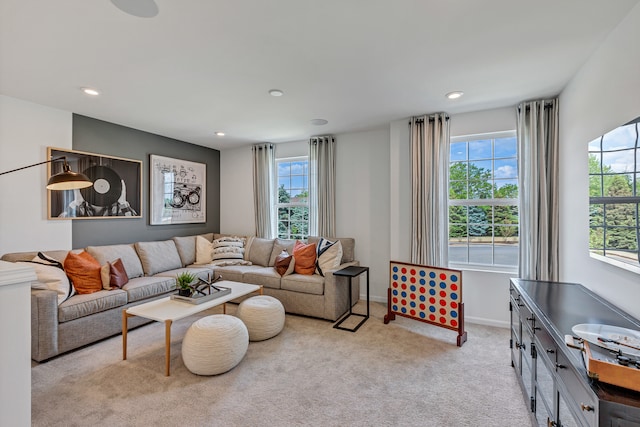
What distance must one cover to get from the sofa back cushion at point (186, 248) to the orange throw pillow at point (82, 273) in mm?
1380

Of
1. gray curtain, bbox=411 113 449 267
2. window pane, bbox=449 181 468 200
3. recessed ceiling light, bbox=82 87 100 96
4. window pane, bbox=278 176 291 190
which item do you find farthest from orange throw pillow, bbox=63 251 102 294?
window pane, bbox=449 181 468 200

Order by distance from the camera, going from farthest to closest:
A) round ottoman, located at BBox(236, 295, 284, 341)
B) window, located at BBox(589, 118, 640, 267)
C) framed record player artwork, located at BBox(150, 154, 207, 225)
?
framed record player artwork, located at BBox(150, 154, 207, 225)
round ottoman, located at BBox(236, 295, 284, 341)
window, located at BBox(589, 118, 640, 267)

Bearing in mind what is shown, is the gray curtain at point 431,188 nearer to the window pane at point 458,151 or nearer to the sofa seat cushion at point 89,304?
the window pane at point 458,151

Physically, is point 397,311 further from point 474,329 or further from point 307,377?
point 307,377

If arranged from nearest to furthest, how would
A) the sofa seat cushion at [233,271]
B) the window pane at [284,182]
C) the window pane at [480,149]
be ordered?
1. the window pane at [480,149]
2. the sofa seat cushion at [233,271]
3. the window pane at [284,182]

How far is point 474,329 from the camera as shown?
3334mm

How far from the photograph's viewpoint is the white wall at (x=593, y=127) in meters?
1.72

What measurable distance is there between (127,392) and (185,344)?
46 cm

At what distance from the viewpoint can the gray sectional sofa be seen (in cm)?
259

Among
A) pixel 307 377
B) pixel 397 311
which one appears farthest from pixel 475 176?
pixel 307 377

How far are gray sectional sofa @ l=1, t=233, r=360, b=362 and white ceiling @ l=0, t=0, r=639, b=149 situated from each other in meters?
1.82

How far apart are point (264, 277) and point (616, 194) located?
3.48 m

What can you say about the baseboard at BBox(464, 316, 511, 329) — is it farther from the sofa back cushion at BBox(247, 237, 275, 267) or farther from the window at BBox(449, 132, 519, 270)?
the sofa back cushion at BBox(247, 237, 275, 267)

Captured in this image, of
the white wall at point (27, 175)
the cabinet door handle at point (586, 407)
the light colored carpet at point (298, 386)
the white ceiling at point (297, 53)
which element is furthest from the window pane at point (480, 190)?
the white wall at point (27, 175)
